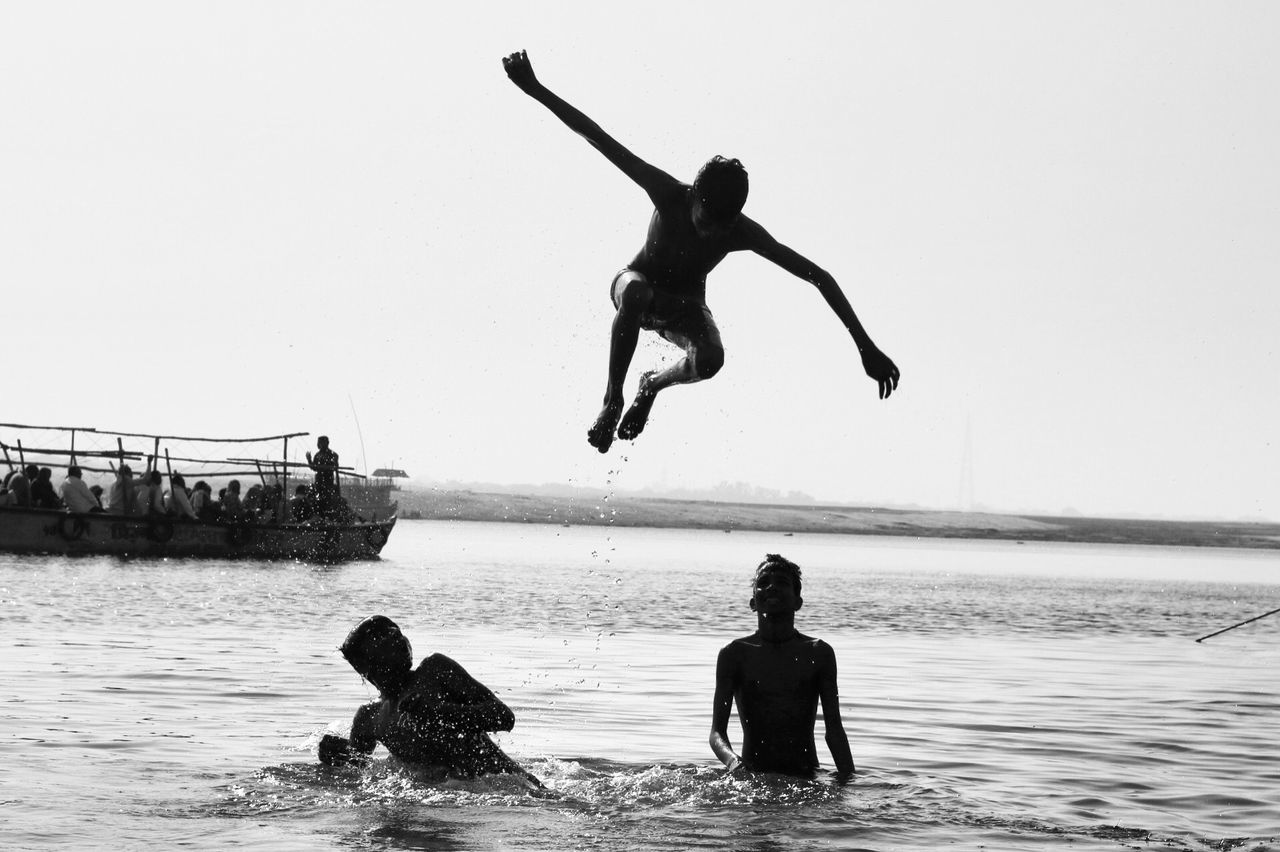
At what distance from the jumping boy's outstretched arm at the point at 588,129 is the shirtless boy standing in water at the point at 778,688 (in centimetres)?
221

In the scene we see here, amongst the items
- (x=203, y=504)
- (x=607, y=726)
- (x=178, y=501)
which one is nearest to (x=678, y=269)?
(x=607, y=726)

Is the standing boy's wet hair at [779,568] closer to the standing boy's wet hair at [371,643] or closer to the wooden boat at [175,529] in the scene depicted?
the standing boy's wet hair at [371,643]

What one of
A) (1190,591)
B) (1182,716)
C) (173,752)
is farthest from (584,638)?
(1190,591)

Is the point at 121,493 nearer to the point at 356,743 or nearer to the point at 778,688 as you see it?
the point at 356,743

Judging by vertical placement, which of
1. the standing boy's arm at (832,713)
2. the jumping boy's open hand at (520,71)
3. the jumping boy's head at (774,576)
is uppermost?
the jumping boy's open hand at (520,71)

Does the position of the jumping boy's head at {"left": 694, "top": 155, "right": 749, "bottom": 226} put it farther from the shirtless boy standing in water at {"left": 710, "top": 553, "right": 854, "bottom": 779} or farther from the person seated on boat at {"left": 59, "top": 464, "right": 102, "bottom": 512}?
the person seated on boat at {"left": 59, "top": 464, "right": 102, "bottom": 512}

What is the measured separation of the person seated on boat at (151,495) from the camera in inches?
1531

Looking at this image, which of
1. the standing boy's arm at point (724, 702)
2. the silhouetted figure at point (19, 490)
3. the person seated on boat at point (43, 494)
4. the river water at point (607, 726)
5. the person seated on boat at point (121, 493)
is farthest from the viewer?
the person seated on boat at point (121, 493)

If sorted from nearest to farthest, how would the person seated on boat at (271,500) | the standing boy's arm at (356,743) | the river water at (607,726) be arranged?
the river water at (607,726) < the standing boy's arm at (356,743) < the person seated on boat at (271,500)

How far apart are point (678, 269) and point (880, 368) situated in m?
1.27

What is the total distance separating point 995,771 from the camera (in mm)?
11688

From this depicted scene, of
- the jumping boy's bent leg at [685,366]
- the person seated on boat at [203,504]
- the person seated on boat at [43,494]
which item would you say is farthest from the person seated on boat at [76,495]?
the jumping boy's bent leg at [685,366]

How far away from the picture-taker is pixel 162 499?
3997 cm

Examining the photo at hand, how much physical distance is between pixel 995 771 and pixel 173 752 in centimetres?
575
